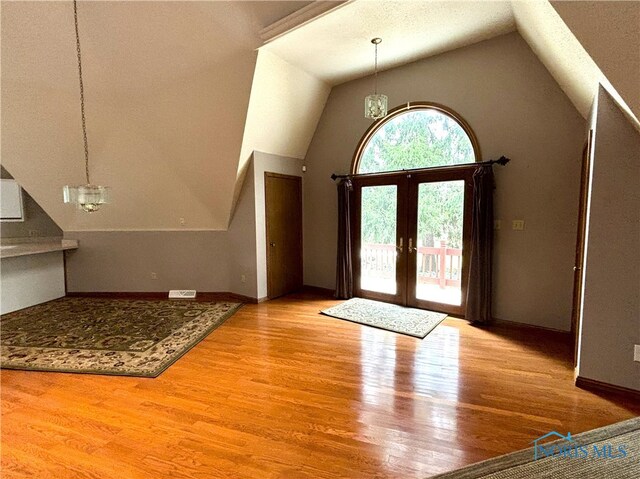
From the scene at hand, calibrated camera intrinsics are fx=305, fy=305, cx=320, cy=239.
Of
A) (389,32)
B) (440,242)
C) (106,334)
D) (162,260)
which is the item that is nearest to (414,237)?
(440,242)

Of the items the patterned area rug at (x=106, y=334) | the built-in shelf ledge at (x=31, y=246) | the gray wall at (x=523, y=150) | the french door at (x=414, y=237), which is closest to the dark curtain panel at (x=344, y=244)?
the french door at (x=414, y=237)

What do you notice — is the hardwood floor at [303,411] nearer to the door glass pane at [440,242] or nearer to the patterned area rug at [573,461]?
the patterned area rug at [573,461]

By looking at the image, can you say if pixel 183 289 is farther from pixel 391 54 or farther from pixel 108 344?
pixel 391 54

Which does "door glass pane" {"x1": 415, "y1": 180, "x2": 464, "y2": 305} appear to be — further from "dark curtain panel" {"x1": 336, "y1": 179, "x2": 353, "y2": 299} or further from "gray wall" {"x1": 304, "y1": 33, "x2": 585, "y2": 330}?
"dark curtain panel" {"x1": 336, "y1": 179, "x2": 353, "y2": 299}

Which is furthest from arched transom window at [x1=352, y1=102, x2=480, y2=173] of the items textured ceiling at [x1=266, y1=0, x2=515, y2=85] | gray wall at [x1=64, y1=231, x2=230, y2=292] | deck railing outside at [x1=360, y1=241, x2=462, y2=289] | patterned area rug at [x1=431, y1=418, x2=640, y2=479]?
patterned area rug at [x1=431, y1=418, x2=640, y2=479]

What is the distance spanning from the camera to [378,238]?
192 inches

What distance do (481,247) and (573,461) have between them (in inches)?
97.3

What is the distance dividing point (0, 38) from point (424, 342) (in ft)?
18.5

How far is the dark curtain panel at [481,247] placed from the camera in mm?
3770

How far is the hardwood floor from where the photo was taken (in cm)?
178

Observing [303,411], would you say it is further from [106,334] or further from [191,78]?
[191,78]

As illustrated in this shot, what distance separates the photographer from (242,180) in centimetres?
483

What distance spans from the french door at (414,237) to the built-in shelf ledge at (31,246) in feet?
15.8

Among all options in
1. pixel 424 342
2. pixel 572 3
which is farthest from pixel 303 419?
pixel 572 3
